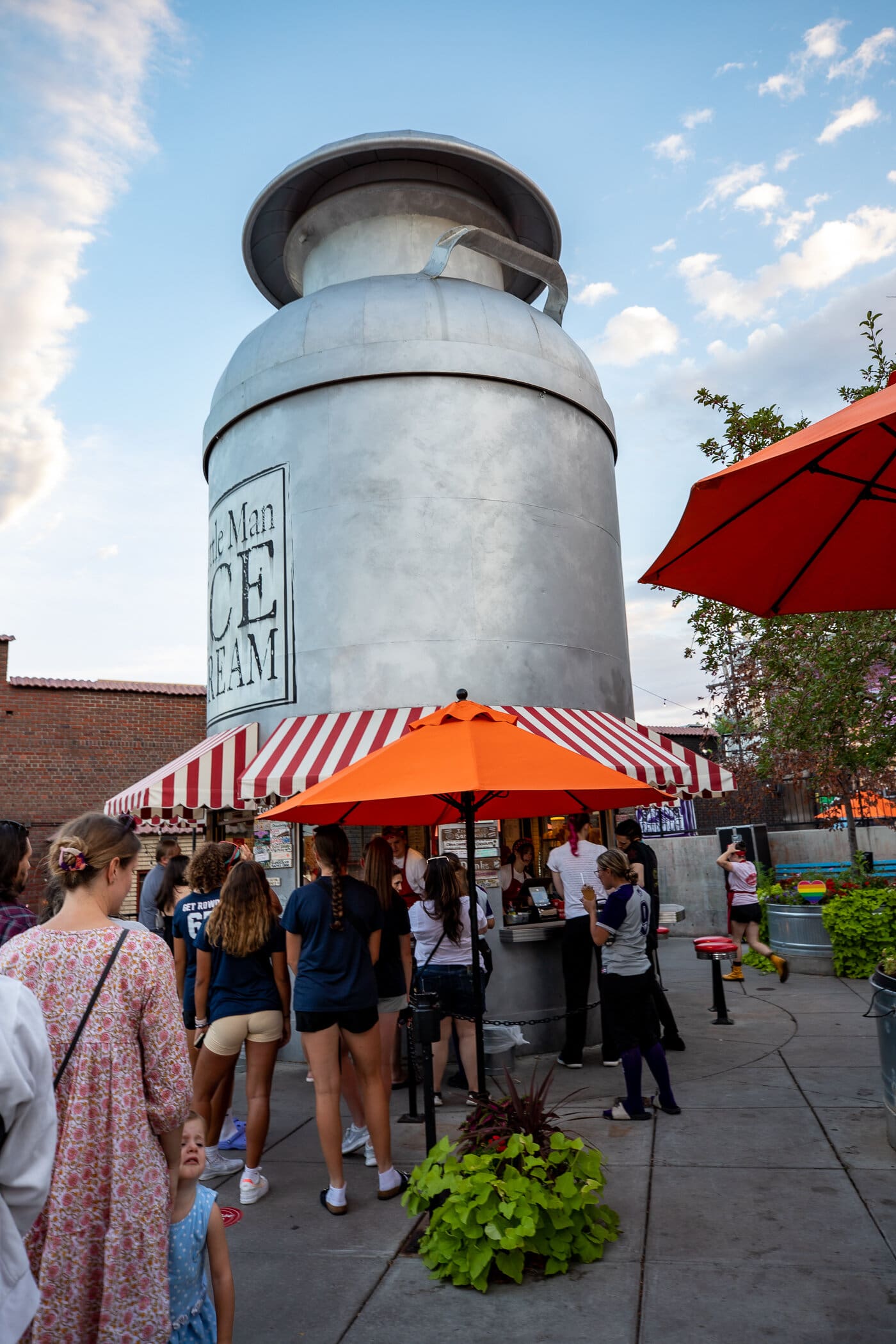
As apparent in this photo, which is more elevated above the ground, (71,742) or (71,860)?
(71,742)

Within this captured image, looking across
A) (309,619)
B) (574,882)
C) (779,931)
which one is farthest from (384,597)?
(779,931)

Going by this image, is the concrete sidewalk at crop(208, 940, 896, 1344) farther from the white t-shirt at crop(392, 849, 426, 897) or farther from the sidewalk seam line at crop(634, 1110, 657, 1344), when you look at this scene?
the white t-shirt at crop(392, 849, 426, 897)

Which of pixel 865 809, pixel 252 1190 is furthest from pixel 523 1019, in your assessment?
pixel 865 809

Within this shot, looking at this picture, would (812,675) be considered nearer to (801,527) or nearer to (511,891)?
(511,891)

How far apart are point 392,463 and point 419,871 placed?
430 cm

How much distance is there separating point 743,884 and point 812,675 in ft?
10.3

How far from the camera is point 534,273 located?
1162cm

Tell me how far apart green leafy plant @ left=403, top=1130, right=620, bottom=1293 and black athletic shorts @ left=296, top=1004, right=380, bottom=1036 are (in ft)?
2.80

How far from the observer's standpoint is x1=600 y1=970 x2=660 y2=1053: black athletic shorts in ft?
19.7

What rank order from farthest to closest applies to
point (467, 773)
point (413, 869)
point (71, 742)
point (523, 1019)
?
point (71, 742), point (413, 869), point (523, 1019), point (467, 773)

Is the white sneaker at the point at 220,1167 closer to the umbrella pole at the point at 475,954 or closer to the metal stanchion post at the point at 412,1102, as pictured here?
the metal stanchion post at the point at 412,1102

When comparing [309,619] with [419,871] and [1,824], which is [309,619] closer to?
[419,871]

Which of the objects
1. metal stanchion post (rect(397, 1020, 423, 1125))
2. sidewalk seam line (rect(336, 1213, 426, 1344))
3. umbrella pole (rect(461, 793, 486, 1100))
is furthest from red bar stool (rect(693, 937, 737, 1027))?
sidewalk seam line (rect(336, 1213, 426, 1344))

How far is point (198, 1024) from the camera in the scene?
595 cm
